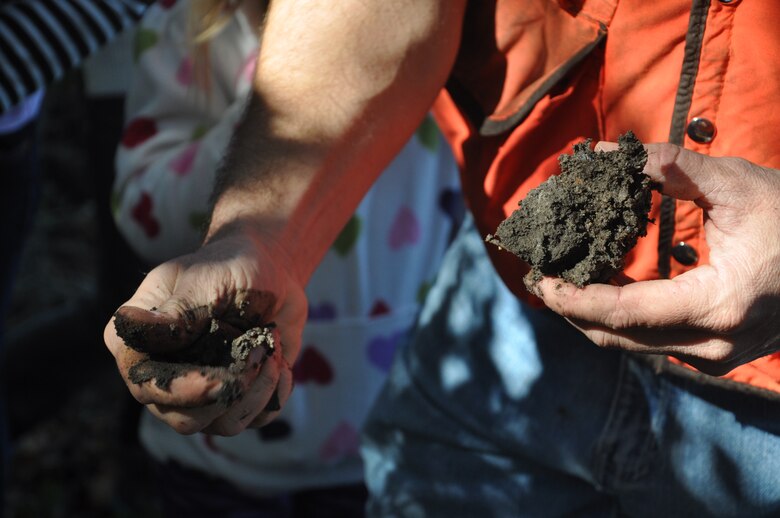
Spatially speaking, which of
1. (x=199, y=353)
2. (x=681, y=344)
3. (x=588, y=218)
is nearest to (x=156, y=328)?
(x=199, y=353)

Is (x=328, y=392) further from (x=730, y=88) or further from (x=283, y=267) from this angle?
(x=730, y=88)

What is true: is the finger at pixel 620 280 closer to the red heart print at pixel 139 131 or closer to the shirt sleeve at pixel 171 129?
the shirt sleeve at pixel 171 129

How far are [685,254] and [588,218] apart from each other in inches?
11.5

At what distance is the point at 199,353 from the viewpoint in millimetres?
1479

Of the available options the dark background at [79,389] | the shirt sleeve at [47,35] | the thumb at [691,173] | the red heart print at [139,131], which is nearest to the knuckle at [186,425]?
the thumb at [691,173]

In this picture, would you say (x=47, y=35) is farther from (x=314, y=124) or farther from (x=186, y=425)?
(x=186, y=425)

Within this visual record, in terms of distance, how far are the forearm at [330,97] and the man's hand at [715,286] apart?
62 centimetres

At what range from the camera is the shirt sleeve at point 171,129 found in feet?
9.41

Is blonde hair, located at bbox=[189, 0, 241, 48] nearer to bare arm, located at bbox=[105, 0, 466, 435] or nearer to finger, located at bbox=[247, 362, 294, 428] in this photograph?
bare arm, located at bbox=[105, 0, 466, 435]

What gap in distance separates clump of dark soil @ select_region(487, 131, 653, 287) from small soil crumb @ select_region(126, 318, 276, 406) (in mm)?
548

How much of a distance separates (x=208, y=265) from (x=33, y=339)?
13.3 ft

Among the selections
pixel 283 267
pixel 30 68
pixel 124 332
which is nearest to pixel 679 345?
pixel 283 267

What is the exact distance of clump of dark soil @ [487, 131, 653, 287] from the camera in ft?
4.94

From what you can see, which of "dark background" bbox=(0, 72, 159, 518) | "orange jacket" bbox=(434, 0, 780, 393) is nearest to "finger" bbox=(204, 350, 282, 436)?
"orange jacket" bbox=(434, 0, 780, 393)
